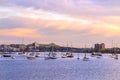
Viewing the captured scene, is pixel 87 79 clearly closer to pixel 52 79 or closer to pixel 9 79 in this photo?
pixel 52 79

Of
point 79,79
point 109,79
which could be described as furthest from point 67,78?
point 109,79

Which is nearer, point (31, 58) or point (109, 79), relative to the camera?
point (109, 79)

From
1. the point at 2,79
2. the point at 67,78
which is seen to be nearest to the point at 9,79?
the point at 2,79

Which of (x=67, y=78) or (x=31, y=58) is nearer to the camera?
(x=67, y=78)

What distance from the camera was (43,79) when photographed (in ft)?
234

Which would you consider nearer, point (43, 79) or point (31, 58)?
point (43, 79)

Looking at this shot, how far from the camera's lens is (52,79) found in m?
71.6

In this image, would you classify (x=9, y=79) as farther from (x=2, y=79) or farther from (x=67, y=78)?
(x=67, y=78)

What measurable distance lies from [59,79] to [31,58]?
392ft

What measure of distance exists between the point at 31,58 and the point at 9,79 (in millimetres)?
118530

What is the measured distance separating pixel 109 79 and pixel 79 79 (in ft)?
16.9

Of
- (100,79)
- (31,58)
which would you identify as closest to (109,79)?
(100,79)

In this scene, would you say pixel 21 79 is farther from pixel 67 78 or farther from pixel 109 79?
pixel 109 79

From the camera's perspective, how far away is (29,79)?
71062mm
